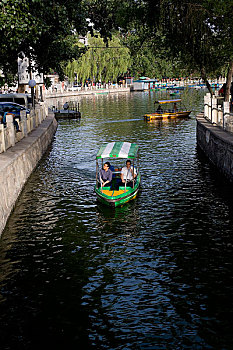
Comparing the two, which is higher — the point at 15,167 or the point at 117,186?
the point at 15,167

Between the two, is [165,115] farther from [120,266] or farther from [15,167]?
[120,266]

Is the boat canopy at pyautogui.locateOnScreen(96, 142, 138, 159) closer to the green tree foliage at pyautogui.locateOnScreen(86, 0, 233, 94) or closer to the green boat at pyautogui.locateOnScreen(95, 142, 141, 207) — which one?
the green boat at pyautogui.locateOnScreen(95, 142, 141, 207)

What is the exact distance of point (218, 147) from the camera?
21641 mm

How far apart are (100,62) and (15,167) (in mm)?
90923

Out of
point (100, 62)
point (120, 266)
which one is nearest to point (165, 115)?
point (120, 266)

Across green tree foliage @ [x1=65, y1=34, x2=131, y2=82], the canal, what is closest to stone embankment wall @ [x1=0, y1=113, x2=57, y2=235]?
the canal

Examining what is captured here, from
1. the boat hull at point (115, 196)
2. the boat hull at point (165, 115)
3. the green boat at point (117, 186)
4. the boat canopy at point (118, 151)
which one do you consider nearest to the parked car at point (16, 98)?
the boat hull at point (165, 115)

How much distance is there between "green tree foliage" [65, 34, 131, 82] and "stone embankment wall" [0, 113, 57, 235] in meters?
77.0

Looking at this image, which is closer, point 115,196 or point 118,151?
point 115,196

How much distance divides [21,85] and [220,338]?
40.6 metres

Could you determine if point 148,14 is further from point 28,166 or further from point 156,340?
point 156,340

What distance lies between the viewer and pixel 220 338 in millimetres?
8422

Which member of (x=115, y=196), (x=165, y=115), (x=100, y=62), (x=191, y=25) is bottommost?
(x=115, y=196)

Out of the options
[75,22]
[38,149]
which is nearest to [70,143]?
[38,149]
